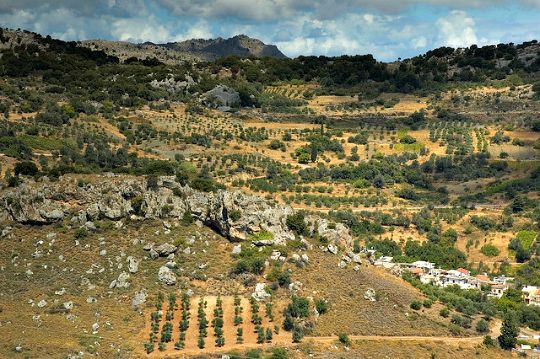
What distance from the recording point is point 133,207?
177 feet

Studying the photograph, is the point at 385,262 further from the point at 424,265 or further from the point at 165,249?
the point at 165,249

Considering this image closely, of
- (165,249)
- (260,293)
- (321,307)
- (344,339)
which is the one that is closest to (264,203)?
(165,249)

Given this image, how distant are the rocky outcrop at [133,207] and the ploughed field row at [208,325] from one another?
4734mm

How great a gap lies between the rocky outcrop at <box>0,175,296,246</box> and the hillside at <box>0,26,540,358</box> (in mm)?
130

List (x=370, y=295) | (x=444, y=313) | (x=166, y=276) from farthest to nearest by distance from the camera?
(x=444, y=313)
(x=370, y=295)
(x=166, y=276)

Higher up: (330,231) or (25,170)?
(25,170)

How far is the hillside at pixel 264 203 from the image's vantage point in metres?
47.8

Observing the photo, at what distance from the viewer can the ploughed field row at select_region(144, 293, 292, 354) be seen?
45344mm

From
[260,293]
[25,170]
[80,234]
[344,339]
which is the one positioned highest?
[25,170]

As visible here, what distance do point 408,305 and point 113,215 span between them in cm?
1792

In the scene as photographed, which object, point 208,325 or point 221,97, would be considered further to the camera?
point 221,97

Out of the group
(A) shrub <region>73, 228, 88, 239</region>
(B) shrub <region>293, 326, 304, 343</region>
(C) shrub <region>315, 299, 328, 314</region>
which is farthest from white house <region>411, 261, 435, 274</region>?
(A) shrub <region>73, 228, 88, 239</region>

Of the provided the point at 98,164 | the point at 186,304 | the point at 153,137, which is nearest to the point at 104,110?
the point at 153,137

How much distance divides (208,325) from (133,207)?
1033 centimetres
